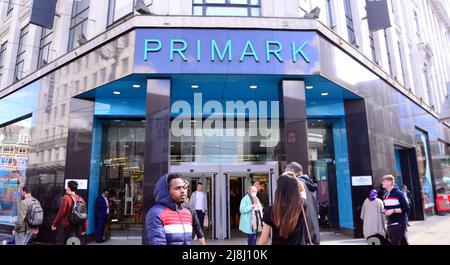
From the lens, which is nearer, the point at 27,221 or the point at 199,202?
the point at 27,221

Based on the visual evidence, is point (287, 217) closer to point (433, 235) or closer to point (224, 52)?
point (433, 235)

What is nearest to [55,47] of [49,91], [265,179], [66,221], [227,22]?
[49,91]

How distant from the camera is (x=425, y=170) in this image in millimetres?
15016

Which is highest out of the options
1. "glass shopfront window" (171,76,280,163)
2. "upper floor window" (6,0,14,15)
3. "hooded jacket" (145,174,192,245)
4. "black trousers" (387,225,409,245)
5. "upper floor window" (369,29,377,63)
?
"upper floor window" (6,0,14,15)

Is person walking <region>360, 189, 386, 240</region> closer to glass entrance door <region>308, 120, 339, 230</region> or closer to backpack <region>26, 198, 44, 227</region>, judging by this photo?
glass entrance door <region>308, 120, 339, 230</region>

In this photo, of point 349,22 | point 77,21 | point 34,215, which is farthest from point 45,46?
point 349,22

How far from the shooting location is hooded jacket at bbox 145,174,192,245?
203cm

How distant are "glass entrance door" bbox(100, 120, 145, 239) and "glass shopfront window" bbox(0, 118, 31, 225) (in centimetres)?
272

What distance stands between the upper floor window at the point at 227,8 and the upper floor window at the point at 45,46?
20.9ft

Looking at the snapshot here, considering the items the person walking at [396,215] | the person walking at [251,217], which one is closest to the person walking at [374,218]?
the person walking at [396,215]

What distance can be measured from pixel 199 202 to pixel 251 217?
2587mm

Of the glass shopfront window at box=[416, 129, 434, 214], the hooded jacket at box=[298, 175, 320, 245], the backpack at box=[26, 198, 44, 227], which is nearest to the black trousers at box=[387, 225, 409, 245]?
the hooded jacket at box=[298, 175, 320, 245]
